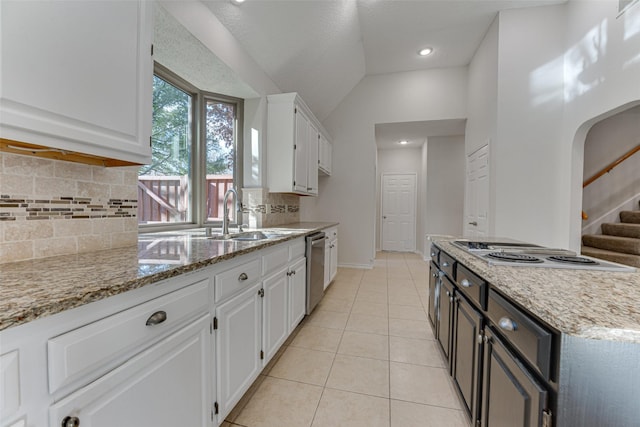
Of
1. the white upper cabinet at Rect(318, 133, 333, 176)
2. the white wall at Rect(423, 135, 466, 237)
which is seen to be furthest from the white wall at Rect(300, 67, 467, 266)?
the white wall at Rect(423, 135, 466, 237)

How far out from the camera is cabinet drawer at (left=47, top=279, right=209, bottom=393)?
25.1 inches

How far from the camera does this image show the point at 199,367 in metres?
1.11

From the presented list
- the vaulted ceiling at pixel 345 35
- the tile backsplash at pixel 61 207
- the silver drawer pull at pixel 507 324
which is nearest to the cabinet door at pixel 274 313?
the tile backsplash at pixel 61 207

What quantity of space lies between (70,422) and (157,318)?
293mm

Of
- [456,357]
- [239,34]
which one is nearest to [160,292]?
[456,357]

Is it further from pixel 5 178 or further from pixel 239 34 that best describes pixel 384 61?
pixel 5 178

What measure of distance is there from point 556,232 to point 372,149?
283 cm

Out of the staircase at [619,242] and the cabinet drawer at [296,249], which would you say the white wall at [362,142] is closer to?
the cabinet drawer at [296,249]

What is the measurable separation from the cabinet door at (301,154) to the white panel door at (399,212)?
3972 millimetres

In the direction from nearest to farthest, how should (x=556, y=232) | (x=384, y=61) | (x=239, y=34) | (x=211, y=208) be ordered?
(x=239, y=34)
(x=211, y=208)
(x=556, y=232)
(x=384, y=61)

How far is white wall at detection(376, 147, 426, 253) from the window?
15.7 feet

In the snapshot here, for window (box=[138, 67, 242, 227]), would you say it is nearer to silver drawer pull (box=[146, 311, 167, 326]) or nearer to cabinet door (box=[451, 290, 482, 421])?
silver drawer pull (box=[146, 311, 167, 326])

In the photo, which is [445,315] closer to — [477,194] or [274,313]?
[274,313]

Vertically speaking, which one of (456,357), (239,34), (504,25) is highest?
(504,25)
